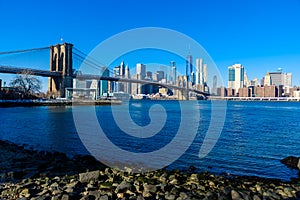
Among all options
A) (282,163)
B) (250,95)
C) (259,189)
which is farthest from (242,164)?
(250,95)

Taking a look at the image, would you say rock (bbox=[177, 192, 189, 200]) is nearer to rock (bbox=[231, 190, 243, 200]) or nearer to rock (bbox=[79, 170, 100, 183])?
rock (bbox=[231, 190, 243, 200])

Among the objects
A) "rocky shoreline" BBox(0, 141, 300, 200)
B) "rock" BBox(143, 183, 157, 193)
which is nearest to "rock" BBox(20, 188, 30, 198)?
"rocky shoreline" BBox(0, 141, 300, 200)

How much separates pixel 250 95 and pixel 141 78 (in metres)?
77.1

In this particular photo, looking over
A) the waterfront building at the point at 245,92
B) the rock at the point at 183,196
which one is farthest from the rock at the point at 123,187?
the waterfront building at the point at 245,92

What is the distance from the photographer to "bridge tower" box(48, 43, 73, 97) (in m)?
48.0

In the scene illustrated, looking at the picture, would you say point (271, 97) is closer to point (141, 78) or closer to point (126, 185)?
point (141, 78)

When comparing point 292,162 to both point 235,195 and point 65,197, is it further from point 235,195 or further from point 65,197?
point 65,197

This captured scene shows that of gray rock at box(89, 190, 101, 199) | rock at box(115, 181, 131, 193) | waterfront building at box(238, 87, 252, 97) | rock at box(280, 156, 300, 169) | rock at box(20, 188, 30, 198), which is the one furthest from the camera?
waterfront building at box(238, 87, 252, 97)

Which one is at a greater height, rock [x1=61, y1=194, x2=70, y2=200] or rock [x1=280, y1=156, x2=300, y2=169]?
rock [x1=61, y1=194, x2=70, y2=200]

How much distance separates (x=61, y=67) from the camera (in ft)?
163

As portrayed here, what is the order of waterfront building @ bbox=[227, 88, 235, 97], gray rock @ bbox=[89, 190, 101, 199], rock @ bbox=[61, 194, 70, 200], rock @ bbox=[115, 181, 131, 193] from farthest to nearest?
waterfront building @ bbox=[227, 88, 235, 97] → rock @ bbox=[115, 181, 131, 193] → gray rock @ bbox=[89, 190, 101, 199] → rock @ bbox=[61, 194, 70, 200]

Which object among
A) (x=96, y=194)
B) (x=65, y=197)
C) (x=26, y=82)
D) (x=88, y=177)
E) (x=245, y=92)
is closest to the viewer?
(x=65, y=197)

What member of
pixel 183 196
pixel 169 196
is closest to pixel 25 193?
pixel 169 196

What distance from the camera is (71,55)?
50.4 meters
